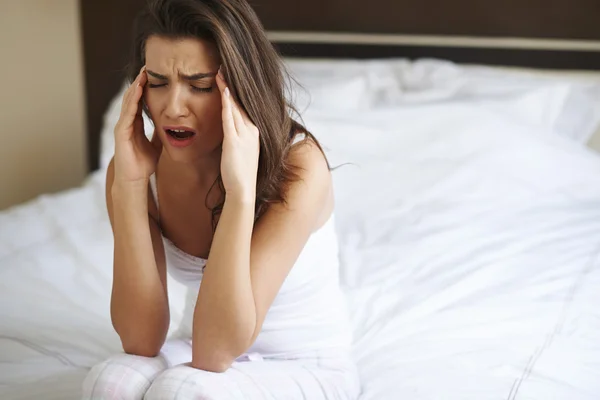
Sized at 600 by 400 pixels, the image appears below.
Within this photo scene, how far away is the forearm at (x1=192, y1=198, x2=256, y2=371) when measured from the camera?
Result: 1.15m

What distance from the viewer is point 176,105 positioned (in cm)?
119

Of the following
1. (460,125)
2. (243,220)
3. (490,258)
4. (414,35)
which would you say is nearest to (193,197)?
(243,220)

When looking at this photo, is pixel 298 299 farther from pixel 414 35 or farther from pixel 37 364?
pixel 414 35

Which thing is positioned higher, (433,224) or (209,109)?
(209,109)

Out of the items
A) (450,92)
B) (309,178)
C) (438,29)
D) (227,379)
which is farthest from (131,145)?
(438,29)

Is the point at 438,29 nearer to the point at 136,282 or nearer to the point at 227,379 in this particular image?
the point at 136,282

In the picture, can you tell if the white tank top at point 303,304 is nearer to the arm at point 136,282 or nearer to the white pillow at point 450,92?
the arm at point 136,282

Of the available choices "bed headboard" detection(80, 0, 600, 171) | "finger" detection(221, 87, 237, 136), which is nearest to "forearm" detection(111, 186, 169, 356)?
"finger" detection(221, 87, 237, 136)

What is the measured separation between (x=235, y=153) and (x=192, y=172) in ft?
0.79

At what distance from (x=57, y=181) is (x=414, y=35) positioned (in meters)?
1.64

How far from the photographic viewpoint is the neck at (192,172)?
A: 1.37 m

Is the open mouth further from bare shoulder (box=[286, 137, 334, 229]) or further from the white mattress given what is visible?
the white mattress

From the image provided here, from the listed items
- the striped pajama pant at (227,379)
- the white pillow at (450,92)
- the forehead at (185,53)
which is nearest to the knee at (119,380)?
the striped pajama pant at (227,379)

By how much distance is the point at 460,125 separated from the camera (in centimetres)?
226
